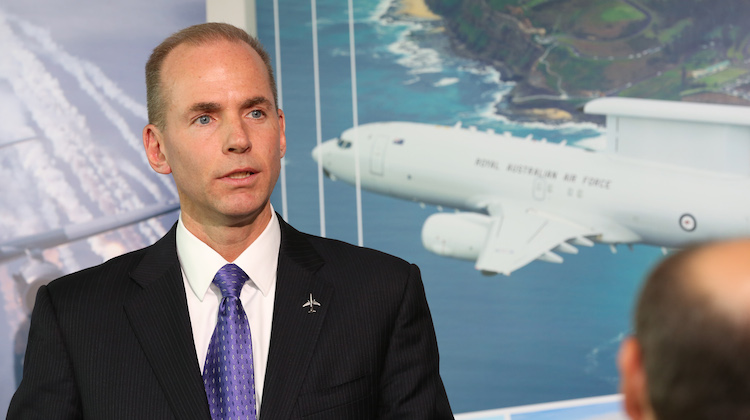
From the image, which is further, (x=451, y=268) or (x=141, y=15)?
(x=451, y=268)

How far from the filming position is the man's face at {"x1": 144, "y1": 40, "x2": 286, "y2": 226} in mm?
1136

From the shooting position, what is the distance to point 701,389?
17.3 inches

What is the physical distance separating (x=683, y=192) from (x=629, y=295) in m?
0.48

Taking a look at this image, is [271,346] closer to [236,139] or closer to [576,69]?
[236,139]

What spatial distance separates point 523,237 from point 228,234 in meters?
2.16

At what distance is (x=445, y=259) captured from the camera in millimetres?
3090

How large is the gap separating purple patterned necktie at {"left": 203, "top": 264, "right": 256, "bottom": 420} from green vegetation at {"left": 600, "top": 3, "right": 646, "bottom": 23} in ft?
8.66

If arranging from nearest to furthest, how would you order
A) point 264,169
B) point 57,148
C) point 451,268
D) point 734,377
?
point 734,377
point 264,169
point 57,148
point 451,268

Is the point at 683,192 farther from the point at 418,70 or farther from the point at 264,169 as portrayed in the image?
the point at 264,169

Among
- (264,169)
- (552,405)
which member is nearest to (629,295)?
(552,405)

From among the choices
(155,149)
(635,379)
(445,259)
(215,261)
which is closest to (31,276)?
(445,259)

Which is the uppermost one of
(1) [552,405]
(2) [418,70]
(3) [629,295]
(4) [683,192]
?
(2) [418,70]

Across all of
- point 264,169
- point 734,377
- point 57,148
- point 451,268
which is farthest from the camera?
point 451,268

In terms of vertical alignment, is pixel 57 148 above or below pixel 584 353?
above
